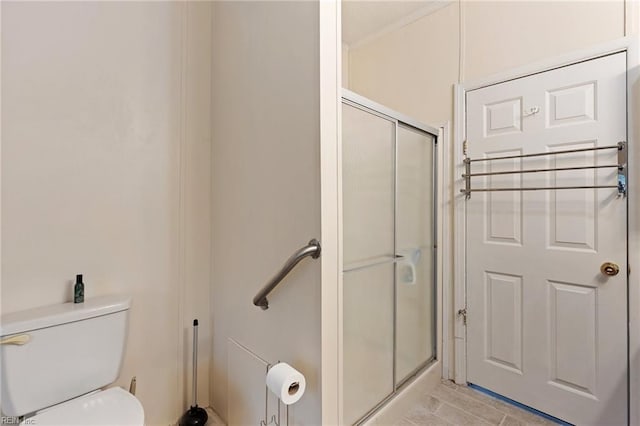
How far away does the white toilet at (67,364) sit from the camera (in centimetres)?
105

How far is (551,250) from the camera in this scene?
1.68 metres

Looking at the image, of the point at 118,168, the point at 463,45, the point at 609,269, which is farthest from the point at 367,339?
the point at 463,45

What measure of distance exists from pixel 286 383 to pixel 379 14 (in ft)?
7.93

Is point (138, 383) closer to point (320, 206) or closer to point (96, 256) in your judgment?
point (96, 256)

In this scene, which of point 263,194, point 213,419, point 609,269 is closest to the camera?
point 263,194

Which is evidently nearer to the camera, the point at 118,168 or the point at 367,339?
the point at 118,168

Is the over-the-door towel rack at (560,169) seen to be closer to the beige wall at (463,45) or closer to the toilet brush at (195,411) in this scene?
the beige wall at (463,45)

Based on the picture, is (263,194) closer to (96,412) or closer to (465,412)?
(96,412)

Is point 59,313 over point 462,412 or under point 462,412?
over

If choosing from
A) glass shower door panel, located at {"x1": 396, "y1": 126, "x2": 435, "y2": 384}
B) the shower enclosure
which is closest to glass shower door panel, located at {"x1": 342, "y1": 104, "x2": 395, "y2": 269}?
the shower enclosure

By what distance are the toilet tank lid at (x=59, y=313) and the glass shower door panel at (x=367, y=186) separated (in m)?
1.02

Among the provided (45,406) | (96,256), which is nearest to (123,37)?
(96,256)

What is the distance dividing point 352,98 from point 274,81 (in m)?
0.36

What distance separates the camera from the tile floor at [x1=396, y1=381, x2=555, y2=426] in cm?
166
